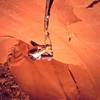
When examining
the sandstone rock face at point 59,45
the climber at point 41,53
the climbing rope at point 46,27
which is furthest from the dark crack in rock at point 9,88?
the climbing rope at point 46,27

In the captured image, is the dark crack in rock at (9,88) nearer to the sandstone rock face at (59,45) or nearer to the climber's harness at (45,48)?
the sandstone rock face at (59,45)

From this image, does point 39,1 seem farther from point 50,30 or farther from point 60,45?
point 60,45

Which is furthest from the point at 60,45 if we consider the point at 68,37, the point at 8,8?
the point at 8,8

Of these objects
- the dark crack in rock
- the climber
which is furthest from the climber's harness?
the dark crack in rock

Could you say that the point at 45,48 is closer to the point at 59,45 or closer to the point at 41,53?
the point at 41,53

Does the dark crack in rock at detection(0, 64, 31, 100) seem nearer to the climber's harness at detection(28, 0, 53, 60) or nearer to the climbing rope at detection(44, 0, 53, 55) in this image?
the climber's harness at detection(28, 0, 53, 60)
